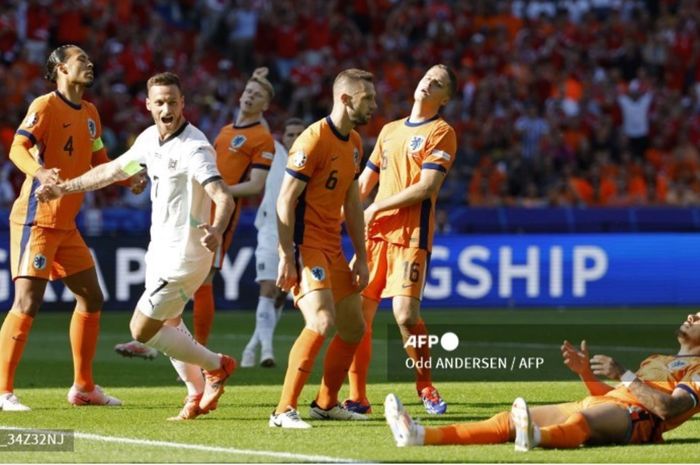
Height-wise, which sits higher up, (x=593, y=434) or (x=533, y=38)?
(x=533, y=38)

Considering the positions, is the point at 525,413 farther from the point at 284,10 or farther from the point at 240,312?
the point at 284,10

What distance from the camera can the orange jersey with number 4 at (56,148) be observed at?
1074 cm

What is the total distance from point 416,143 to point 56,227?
265 centimetres

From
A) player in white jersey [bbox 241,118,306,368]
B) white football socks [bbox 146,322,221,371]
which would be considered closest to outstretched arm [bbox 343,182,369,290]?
white football socks [bbox 146,322,221,371]

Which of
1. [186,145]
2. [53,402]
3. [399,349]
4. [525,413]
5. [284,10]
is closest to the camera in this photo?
[525,413]

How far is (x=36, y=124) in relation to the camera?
35.1ft

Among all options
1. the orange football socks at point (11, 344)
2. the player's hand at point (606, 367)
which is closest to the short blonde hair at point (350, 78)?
the player's hand at point (606, 367)

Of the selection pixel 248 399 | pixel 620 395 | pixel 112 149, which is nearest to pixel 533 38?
pixel 112 149

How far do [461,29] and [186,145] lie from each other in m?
20.6

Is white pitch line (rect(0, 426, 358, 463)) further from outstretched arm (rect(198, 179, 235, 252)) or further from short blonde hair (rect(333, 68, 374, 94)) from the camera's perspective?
short blonde hair (rect(333, 68, 374, 94))

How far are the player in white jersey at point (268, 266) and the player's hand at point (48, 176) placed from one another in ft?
13.4

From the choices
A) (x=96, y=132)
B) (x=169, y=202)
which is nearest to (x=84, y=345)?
(x=96, y=132)

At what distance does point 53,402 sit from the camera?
11.2 m

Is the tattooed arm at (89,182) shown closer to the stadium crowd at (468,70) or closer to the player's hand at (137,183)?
the player's hand at (137,183)
